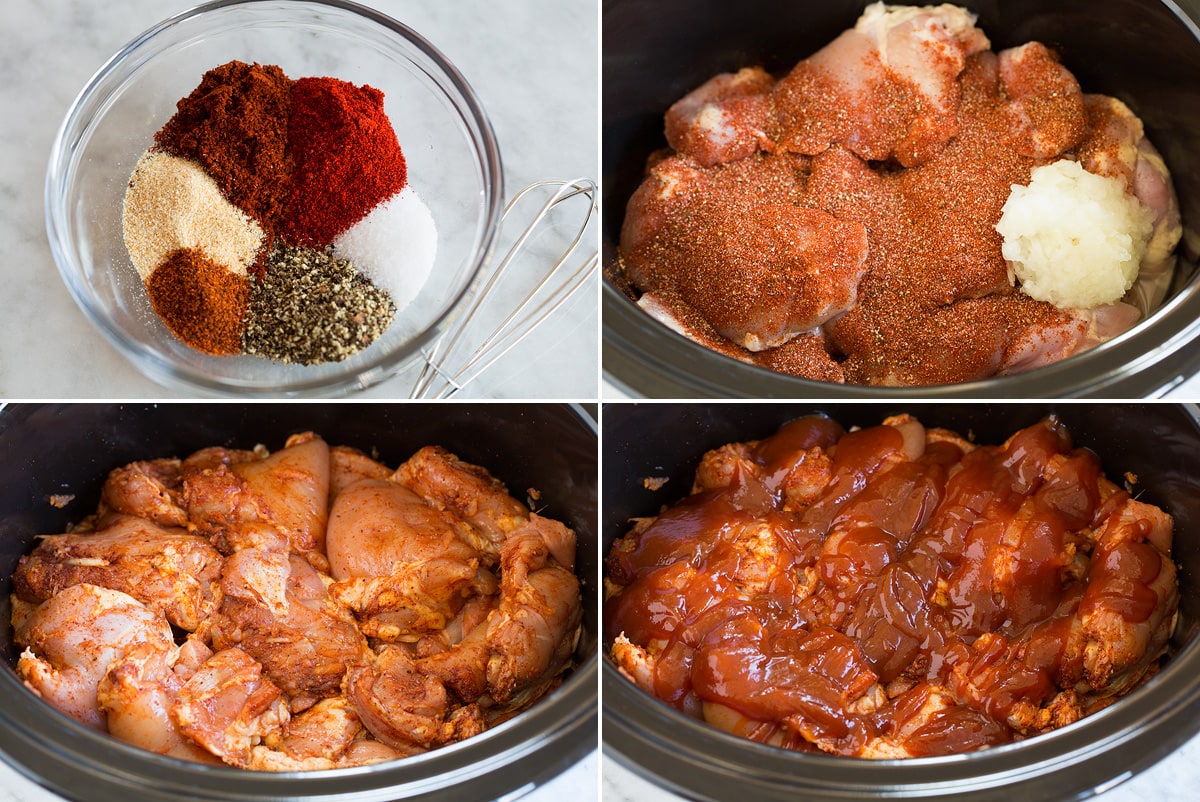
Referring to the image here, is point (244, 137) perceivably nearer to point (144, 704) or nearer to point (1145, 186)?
point (144, 704)

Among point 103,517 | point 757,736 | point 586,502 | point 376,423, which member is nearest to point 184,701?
point 103,517

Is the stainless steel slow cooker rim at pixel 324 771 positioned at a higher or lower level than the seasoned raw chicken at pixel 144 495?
lower

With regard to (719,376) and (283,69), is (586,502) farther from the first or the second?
(283,69)

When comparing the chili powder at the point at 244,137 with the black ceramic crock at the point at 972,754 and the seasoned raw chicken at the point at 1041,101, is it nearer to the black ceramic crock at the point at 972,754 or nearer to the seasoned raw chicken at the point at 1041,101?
the black ceramic crock at the point at 972,754

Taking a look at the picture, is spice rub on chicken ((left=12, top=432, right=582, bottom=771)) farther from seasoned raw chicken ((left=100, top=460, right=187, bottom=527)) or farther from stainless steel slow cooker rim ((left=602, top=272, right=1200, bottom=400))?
stainless steel slow cooker rim ((left=602, top=272, right=1200, bottom=400))

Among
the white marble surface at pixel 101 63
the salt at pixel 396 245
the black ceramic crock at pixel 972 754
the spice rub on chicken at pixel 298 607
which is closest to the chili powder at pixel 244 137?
the salt at pixel 396 245

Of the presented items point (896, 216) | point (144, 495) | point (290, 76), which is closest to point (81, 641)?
point (144, 495)
